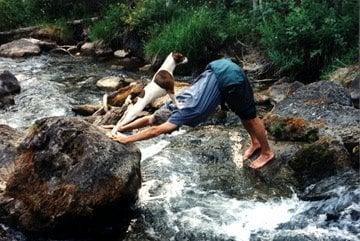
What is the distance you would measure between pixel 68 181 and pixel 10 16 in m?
15.8

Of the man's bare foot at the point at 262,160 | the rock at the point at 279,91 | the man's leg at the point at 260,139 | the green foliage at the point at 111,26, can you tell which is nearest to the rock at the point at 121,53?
the green foliage at the point at 111,26

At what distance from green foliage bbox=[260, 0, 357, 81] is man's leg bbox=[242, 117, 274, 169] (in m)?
4.31

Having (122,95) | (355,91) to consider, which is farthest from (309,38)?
(122,95)

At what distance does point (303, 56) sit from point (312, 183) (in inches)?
202

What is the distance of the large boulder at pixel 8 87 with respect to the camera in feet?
35.2

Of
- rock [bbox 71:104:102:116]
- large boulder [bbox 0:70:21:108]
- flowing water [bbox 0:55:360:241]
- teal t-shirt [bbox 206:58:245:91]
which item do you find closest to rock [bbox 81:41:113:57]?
large boulder [bbox 0:70:21:108]

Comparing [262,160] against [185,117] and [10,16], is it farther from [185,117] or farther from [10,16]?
[10,16]

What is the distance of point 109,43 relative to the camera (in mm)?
15867

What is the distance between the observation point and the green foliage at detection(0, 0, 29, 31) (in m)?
19.3

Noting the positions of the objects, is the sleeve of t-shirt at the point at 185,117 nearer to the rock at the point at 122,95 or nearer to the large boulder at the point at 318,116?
the large boulder at the point at 318,116

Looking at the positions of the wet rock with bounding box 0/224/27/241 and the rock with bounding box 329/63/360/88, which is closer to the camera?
the wet rock with bounding box 0/224/27/241

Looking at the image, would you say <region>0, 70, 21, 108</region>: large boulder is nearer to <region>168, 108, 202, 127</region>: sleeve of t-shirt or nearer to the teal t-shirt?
<region>168, 108, 202, 127</region>: sleeve of t-shirt

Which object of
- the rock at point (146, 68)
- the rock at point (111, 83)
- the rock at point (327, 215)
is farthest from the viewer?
the rock at point (146, 68)

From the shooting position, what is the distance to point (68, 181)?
17.1 ft
